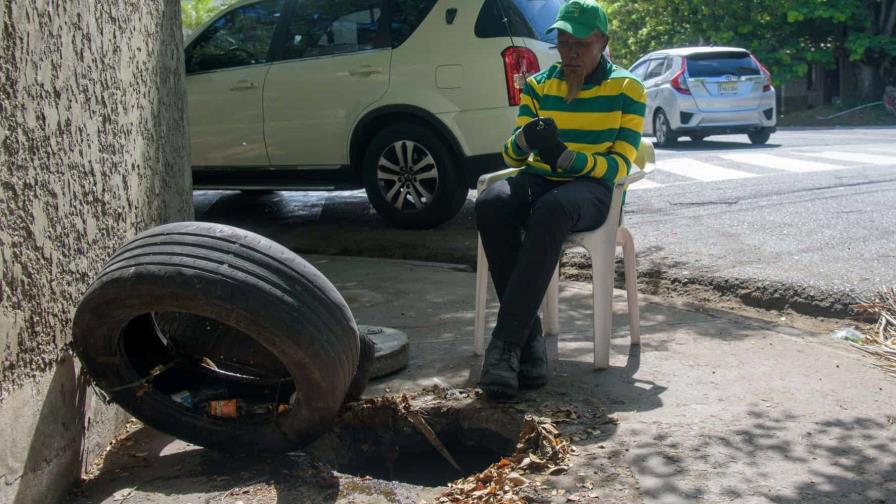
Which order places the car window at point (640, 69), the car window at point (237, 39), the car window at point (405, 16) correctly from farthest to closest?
the car window at point (640, 69), the car window at point (237, 39), the car window at point (405, 16)

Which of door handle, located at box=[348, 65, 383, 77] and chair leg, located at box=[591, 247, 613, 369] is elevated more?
door handle, located at box=[348, 65, 383, 77]

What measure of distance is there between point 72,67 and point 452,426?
1881 millimetres

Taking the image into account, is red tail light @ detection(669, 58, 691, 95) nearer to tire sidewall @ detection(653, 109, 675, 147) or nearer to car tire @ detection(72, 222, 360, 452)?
tire sidewall @ detection(653, 109, 675, 147)

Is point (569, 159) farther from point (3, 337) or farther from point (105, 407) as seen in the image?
point (3, 337)

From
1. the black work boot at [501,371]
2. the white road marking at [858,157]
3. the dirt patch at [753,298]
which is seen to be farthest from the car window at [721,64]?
the black work boot at [501,371]

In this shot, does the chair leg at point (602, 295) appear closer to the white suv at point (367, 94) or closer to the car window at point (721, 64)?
the white suv at point (367, 94)

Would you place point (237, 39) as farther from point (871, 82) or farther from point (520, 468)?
point (871, 82)

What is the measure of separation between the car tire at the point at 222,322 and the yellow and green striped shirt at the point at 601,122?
149cm

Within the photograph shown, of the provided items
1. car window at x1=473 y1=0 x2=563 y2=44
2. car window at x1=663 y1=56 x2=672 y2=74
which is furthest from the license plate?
car window at x1=473 y1=0 x2=563 y2=44

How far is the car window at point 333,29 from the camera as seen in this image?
27.0 ft

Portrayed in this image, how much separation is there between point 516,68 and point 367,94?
4.04ft

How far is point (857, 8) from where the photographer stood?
88.4ft

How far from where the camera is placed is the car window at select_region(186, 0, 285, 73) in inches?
341

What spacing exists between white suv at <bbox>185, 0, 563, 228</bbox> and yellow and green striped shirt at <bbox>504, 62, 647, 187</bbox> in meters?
3.26
